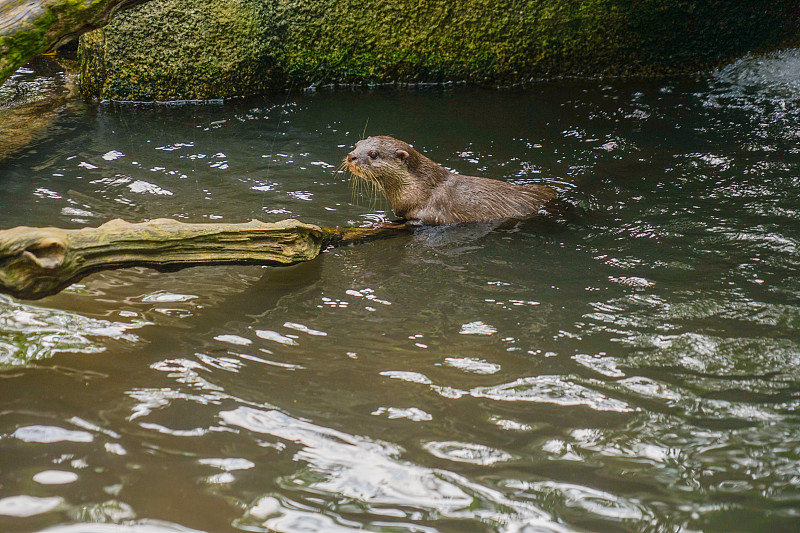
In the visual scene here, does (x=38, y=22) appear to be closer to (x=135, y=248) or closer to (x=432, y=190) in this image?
(x=135, y=248)

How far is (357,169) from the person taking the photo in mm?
5500

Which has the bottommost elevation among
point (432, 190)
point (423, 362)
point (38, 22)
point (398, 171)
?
point (423, 362)

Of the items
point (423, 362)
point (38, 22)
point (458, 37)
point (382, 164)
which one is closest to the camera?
point (423, 362)

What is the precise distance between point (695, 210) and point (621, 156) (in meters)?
1.33

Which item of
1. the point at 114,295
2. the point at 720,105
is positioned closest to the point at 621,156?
the point at 720,105

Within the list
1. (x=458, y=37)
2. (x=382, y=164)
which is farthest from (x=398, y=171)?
(x=458, y=37)

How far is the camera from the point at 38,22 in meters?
4.85

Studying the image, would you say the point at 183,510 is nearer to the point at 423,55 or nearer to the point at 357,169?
the point at 357,169

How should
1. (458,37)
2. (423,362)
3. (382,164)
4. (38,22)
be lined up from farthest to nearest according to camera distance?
(458,37) < (382,164) < (38,22) < (423,362)

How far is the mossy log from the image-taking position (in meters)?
4.82

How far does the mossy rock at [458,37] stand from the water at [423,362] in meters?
2.61

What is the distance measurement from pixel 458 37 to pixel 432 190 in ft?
12.8

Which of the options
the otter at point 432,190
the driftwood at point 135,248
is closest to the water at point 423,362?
the otter at point 432,190

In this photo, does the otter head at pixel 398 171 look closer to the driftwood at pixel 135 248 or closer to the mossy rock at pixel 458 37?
the driftwood at pixel 135 248
